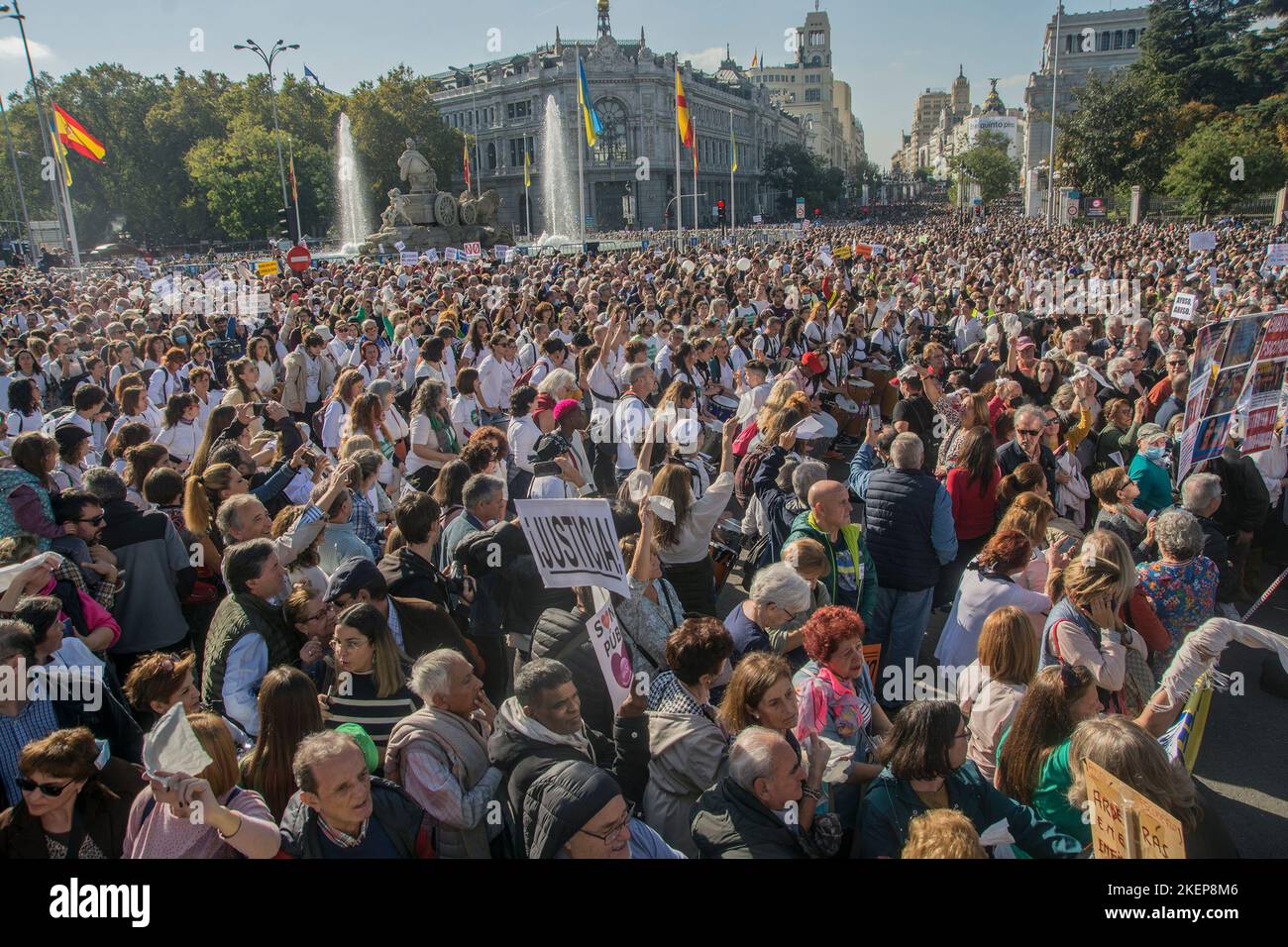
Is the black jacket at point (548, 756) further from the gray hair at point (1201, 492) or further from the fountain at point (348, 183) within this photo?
the fountain at point (348, 183)

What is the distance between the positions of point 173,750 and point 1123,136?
1918 inches

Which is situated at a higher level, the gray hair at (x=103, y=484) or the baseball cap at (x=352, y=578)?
the gray hair at (x=103, y=484)

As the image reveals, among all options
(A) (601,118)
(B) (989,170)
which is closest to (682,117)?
(A) (601,118)

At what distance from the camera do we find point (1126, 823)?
2377mm

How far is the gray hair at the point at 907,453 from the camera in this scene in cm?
522

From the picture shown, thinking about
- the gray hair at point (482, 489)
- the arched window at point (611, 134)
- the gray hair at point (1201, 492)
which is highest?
the arched window at point (611, 134)

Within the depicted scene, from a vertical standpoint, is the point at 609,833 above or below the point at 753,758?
below

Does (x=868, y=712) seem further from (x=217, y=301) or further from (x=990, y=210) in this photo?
(x=990, y=210)

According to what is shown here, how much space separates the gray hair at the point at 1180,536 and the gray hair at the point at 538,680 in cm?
326

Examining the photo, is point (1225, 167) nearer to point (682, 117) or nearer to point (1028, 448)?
point (682, 117)

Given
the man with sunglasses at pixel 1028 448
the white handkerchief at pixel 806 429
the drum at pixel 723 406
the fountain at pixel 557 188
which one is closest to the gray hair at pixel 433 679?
the white handkerchief at pixel 806 429

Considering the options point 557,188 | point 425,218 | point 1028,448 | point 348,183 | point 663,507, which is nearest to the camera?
point 663,507

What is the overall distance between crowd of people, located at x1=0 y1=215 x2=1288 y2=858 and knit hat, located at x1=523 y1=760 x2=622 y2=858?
0.01m

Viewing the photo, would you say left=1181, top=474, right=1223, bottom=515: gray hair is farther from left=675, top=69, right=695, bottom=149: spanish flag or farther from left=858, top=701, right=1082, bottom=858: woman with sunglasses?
left=675, top=69, right=695, bottom=149: spanish flag
